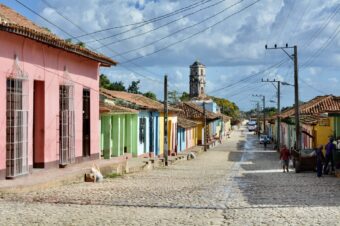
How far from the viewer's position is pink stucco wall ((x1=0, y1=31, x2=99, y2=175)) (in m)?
14.2

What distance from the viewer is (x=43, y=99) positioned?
17.1 meters

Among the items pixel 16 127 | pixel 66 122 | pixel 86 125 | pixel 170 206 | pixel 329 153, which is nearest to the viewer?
pixel 170 206

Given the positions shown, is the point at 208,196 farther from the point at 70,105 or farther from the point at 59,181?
the point at 70,105

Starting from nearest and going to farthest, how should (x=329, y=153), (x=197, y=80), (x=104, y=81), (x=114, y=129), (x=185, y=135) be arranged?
(x=329, y=153), (x=114, y=129), (x=185, y=135), (x=104, y=81), (x=197, y=80)

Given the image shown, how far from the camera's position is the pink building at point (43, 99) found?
1441cm

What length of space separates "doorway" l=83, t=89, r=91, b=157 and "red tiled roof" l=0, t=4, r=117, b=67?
1.54 metres

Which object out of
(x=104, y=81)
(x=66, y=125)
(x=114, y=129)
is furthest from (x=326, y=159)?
(x=104, y=81)

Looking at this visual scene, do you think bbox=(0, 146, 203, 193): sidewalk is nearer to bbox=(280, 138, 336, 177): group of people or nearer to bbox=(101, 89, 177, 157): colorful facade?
bbox=(101, 89, 177, 157): colorful facade

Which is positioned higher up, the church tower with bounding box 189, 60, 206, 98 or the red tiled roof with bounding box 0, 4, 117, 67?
the church tower with bounding box 189, 60, 206, 98

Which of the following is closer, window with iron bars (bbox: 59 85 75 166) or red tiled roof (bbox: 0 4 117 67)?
red tiled roof (bbox: 0 4 117 67)

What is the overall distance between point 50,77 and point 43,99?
0.80 metres

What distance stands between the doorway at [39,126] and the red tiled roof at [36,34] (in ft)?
5.01

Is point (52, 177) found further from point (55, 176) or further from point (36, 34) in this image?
point (36, 34)

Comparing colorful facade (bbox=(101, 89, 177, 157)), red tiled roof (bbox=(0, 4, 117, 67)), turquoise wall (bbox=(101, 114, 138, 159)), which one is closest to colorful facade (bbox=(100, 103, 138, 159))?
turquoise wall (bbox=(101, 114, 138, 159))
